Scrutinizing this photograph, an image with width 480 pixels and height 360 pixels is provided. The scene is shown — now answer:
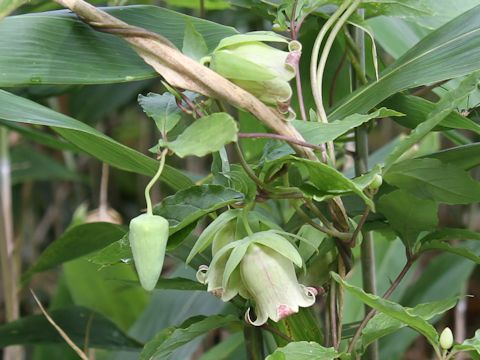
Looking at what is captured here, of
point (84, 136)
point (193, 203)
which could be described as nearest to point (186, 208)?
point (193, 203)

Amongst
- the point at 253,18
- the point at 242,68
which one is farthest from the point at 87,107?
the point at 242,68

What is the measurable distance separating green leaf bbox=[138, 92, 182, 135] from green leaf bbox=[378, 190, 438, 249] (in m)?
0.17

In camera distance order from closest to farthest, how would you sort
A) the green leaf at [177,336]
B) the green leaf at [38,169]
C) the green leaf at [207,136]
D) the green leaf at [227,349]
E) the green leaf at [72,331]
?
1. the green leaf at [207,136]
2. the green leaf at [177,336]
3. the green leaf at [72,331]
4. the green leaf at [227,349]
5. the green leaf at [38,169]

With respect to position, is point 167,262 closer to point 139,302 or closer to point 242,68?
point 139,302

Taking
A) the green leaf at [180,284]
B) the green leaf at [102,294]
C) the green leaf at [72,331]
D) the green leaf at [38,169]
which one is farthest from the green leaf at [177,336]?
the green leaf at [38,169]

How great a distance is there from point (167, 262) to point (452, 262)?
2.88 feet

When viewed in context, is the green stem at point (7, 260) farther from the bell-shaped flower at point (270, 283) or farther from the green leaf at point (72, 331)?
the bell-shaped flower at point (270, 283)

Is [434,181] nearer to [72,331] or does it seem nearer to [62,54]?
[62,54]

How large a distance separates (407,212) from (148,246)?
0.72 feet

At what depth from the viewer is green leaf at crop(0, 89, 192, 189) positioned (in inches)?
17.6

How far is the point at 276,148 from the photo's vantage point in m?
0.43

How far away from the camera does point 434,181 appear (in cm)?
49

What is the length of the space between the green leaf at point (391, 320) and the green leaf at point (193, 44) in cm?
18

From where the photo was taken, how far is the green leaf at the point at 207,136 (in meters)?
0.35
